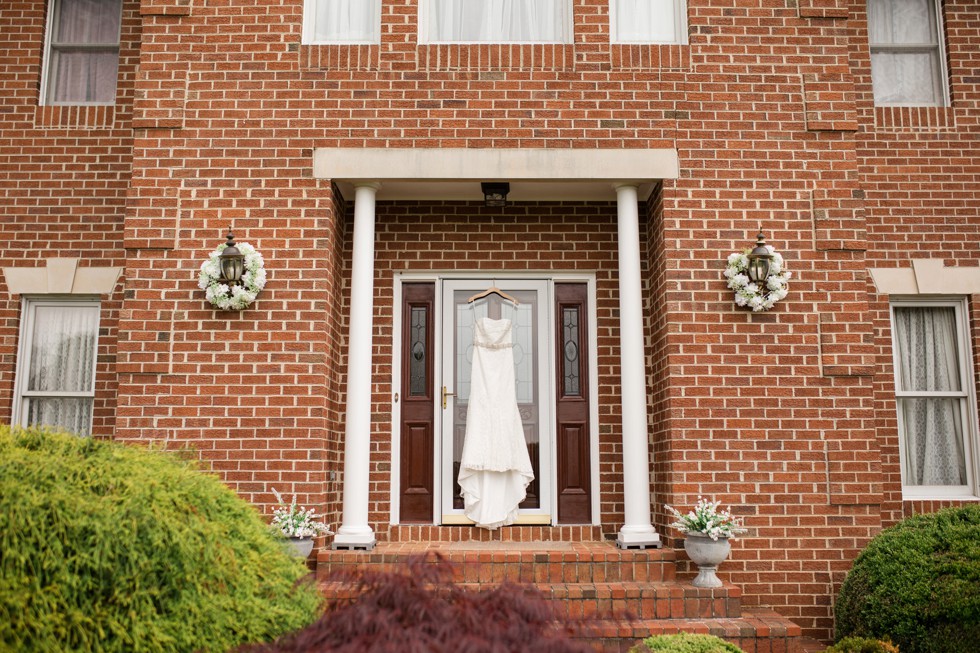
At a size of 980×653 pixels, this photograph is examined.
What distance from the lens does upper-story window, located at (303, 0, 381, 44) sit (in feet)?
23.0

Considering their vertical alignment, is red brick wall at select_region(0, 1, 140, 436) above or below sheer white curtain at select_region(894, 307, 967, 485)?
above

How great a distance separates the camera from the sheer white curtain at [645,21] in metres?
7.06

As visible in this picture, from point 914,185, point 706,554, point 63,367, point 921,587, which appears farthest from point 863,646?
point 63,367

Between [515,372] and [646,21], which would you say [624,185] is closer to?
[646,21]

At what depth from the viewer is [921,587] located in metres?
5.18

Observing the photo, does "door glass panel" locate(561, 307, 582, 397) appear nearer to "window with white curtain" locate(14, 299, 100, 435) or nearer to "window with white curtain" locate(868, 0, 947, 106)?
"window with white curtain" locate(868, 0, 947, 106)

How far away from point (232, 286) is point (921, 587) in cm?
532

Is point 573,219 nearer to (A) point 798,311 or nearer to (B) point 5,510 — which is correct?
(A) point 798,311

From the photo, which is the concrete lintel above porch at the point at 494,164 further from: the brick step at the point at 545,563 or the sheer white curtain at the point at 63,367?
the brick step at the point at 545,563

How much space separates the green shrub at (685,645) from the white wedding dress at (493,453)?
7.55ft

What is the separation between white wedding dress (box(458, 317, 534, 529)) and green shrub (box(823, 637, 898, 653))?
9.10 ft

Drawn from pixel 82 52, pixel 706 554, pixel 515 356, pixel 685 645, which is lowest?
pixel 685 645

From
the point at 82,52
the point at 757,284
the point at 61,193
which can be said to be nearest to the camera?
the point at 757,284

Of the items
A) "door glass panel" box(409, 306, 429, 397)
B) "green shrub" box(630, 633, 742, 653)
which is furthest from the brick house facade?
"green shrub" box(630, 633, 742, 653)
